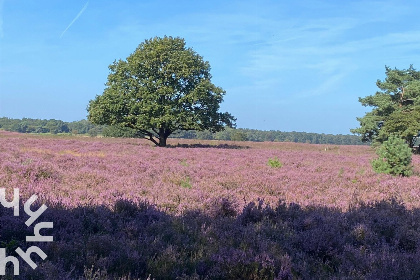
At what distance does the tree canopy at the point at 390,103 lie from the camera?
40.8 metres

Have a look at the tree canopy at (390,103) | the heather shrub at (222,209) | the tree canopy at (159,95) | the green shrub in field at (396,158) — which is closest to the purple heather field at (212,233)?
the heather shrub at (222,209)

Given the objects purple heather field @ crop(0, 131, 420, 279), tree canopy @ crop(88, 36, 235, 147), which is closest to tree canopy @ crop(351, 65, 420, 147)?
tree canopy @ crop(88, 36, 235, 147)

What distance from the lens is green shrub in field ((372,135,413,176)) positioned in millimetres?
11688

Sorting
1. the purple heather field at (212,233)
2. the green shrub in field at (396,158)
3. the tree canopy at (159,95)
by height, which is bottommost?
the purple heather field at (212,233)

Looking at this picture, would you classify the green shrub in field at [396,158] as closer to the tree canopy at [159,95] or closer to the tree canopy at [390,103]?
the tree canopy at [159,95]

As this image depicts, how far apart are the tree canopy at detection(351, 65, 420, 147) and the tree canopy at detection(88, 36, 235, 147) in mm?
22046

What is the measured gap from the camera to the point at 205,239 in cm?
416

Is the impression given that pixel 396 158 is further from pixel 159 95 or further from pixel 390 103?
pixel 390 103

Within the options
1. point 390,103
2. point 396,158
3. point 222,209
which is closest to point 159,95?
point 396,158

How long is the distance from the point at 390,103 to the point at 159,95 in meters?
30.4

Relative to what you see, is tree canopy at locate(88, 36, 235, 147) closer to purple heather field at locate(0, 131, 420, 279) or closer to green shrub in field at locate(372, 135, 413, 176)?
green shrub in field at locate(372, 135, 413, 176)

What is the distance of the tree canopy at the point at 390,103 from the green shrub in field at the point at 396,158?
3018 centimetres

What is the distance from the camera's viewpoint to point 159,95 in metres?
28.6

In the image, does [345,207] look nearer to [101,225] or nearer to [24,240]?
[101,225]
